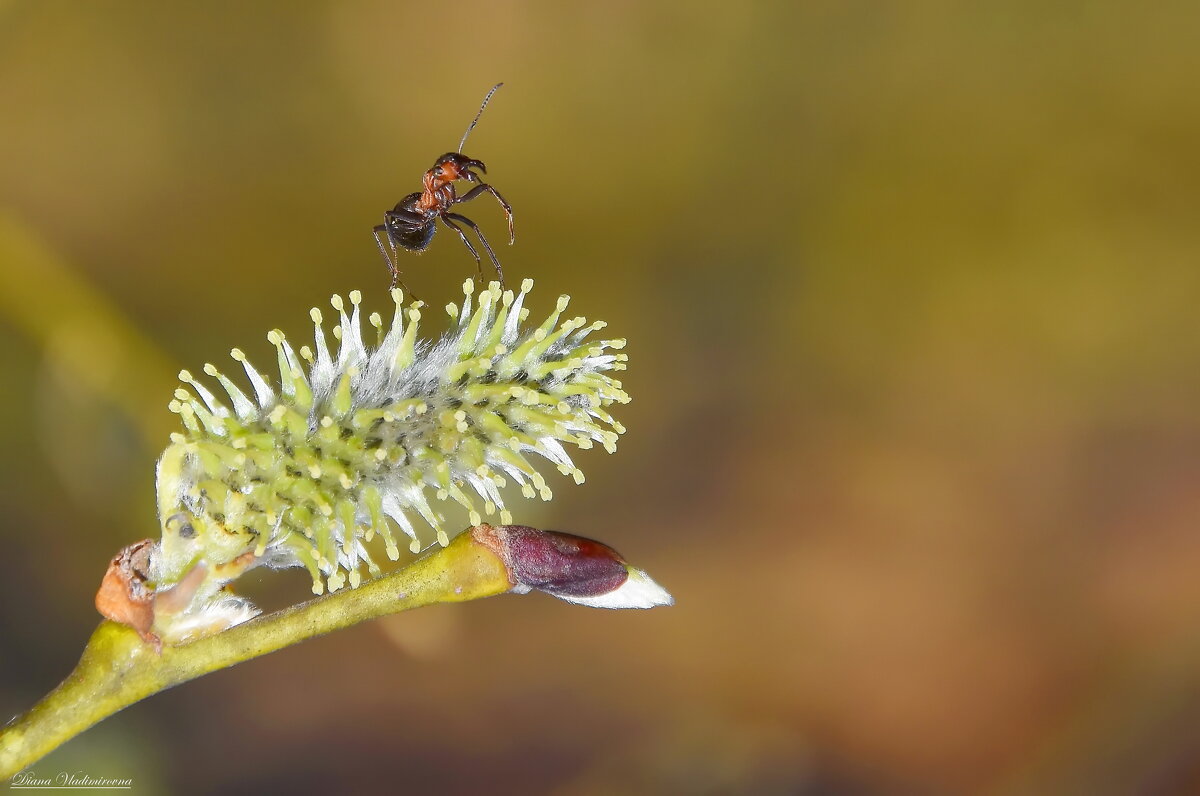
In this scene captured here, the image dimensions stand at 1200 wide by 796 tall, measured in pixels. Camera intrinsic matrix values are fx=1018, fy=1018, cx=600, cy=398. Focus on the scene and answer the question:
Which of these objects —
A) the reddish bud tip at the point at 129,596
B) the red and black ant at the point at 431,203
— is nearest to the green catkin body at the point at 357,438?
the reddish bud tip at the point at 129,596

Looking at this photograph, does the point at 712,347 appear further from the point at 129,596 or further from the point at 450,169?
the point at 129,596

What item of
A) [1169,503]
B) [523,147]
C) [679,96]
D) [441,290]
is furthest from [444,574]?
[1169,503]

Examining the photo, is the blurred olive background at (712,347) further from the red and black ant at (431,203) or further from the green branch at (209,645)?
the green branch at (209,645)

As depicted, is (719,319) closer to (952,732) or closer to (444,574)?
(952,732)

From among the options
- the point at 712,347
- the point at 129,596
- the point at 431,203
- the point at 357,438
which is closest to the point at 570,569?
the point at 357,438

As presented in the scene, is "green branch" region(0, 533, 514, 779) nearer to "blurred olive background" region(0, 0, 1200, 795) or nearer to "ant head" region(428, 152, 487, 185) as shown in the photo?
"ant head" region(428, 152, 487, 185)
